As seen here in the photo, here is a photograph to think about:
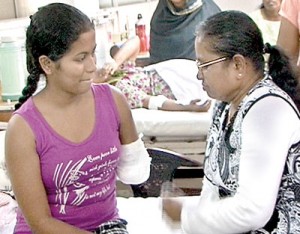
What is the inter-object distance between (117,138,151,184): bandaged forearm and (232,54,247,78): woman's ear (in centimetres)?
45

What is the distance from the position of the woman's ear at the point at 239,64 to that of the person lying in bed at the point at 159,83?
1.63 meters

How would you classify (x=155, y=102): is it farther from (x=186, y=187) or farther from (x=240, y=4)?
(x=240, y=4)

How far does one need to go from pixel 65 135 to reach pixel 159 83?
1.76 metres

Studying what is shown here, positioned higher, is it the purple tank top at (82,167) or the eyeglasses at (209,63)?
the eyeglasses at (209,63)

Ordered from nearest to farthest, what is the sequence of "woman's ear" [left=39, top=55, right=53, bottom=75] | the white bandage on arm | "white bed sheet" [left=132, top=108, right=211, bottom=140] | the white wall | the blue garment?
"woman's ear" [left=39, top=55, right=53, bottom=75], "white bed sheet" [left=132, top=108, right=211, bottom=140], the white bandage on arm, the blue garment, the white wall

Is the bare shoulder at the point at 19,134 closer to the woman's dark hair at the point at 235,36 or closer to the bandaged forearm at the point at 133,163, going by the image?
the bandaged forearm at the point at 133,163

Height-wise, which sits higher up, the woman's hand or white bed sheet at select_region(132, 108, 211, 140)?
the woman's hand

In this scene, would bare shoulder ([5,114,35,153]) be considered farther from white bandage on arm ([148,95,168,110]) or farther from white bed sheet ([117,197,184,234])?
white bandage on arm ([148,95,168,110])

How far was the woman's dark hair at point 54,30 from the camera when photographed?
142 cm

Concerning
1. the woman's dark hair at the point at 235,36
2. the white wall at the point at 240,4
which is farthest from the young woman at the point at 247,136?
the white wall at the point at 240,4

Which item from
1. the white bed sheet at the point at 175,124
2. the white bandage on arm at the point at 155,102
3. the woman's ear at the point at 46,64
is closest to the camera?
the woman's ear at the point at 46,64

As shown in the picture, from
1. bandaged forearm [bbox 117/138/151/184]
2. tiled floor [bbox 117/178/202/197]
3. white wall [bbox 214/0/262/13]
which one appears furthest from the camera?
white wall [bbox 214/0/262/13]

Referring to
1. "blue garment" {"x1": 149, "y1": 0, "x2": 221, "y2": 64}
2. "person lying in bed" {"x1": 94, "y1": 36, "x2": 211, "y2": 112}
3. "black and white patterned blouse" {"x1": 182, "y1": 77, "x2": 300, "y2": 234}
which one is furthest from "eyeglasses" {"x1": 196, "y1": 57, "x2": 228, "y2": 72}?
"blue garment" {"x1": 149, "y1": 0, "x2": 221, "y2": 64}

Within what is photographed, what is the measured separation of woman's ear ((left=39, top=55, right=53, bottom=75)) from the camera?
1450mm
